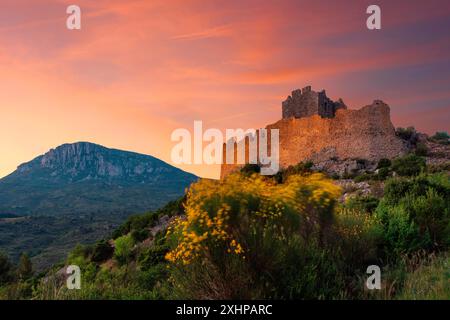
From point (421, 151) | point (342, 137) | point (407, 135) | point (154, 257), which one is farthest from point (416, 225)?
point (407, 135)

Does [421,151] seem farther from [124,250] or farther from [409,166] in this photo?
[124,250]

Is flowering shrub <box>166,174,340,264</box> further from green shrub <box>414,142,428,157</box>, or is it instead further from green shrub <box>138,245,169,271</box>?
green shrub <box>414,142,428,157</box>

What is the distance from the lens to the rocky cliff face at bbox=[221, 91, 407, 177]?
A: 4784 cm

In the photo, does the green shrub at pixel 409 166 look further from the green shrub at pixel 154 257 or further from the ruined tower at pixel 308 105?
the green shrub at pixel 154 257

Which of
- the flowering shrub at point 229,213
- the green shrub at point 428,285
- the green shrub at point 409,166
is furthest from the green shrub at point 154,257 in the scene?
the green shrub at point 409,166

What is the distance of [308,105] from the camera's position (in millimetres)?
56438

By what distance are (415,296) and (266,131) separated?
51.1 metres

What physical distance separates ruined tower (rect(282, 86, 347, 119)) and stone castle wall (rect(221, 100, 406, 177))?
249cm

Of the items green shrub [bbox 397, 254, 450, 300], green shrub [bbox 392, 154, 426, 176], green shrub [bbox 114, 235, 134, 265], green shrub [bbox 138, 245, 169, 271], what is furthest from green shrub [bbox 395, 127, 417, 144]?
green shrub [bbox 397, 254, 450, 300]

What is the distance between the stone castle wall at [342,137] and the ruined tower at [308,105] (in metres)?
2.49

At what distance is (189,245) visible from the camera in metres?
6.08

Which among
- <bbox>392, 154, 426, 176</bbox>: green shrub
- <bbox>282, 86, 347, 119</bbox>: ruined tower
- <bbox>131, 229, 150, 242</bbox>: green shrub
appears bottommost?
<bbox>131, 229, 150, 242</bbox>: green shrub

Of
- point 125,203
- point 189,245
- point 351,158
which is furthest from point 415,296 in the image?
point 125,203

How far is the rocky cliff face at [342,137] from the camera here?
47.8 metres
